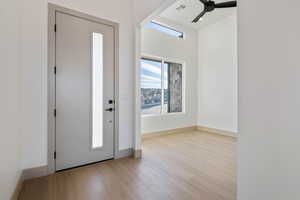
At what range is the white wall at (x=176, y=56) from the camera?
13.9 ft

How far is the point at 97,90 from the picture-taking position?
262 centimetres

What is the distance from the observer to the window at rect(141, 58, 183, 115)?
431cm

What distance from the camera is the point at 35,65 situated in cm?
211

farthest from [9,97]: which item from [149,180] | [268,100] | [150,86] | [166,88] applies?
[166,88]

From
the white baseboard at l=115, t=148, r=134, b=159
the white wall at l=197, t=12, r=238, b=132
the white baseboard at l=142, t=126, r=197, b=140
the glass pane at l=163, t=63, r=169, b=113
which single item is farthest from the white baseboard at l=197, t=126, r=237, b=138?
the white baseboard at l=115, t=148, r=134, b=159

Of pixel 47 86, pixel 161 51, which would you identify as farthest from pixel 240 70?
pixel 161 51

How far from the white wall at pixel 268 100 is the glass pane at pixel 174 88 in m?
3.65

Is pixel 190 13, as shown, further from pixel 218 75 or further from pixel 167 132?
pixel 167 132

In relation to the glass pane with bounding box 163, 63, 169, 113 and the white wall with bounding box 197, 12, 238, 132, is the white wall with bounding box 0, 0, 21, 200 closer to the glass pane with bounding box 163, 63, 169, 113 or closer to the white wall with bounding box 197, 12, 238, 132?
the glass pane with bounding box 163, 63, 169, 113

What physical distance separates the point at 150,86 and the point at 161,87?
42 cm

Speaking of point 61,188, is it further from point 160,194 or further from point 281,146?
point 281,146

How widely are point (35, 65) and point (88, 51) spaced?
2.57 feet

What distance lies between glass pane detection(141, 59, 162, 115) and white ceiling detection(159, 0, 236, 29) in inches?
55.9

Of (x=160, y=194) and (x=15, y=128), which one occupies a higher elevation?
(x=15, y=128)
